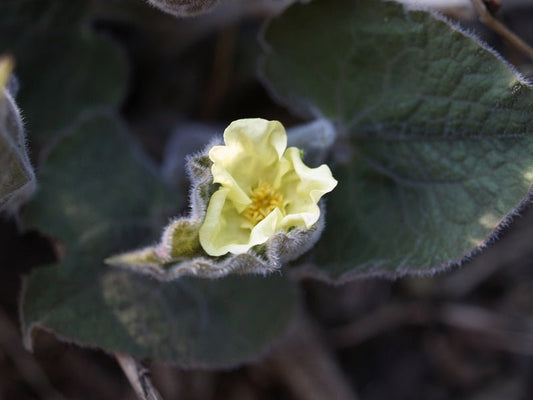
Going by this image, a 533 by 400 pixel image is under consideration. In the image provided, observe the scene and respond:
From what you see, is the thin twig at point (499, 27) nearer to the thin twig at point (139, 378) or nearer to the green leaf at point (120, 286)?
the green leaf at point (120, 286)

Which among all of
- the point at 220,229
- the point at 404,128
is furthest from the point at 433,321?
the point at 220,229

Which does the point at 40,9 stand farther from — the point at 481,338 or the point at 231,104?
the point at 481,338

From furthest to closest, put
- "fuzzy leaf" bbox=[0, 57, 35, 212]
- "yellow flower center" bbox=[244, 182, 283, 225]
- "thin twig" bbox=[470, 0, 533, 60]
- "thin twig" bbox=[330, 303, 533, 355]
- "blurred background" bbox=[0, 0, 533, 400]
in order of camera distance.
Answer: "thin twig" bbox=[330, 303, 533, 355] → "blurred background" bbox=[0, 0, 533, 400] → "thin twig" bbox=[470, 0, 533, 60] → "yellow flower center" bbox=[244, 182, 283, 225] → "fuzzy leaf" bbox=[0, 57, 35, 212]

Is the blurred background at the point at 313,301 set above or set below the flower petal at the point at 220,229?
below

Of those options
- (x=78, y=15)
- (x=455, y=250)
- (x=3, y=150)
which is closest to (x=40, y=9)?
(x=78, y=15)

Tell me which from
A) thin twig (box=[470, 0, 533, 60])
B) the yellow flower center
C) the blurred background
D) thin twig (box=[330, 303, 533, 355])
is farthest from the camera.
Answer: thin twig (box=[330, 303, 533, 355])

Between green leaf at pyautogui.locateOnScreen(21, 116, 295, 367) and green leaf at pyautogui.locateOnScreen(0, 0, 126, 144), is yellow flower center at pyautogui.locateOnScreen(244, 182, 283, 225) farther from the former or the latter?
green leaf at pyautogui.locateOnScreen(0, 0, 126, 144)

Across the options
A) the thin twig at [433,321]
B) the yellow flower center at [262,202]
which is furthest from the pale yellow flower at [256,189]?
the thin twig at [433,321]

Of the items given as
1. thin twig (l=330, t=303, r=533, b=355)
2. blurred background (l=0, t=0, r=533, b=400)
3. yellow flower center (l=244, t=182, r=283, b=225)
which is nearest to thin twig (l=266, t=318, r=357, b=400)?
blurred background (l=0, t=0, r=533, b=400)
